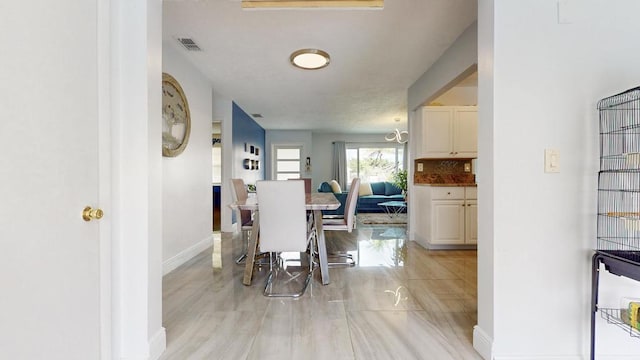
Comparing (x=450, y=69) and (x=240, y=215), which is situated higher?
(x=450, y=69)

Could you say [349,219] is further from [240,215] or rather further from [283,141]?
[283,141]

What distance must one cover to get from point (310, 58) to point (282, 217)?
184 cm

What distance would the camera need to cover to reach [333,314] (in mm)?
2109

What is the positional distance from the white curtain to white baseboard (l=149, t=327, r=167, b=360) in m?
7.85

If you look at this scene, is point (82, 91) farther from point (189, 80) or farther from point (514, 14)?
point (189, 80)

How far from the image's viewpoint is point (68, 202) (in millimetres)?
1116

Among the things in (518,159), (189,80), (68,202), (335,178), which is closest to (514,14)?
(518,159)

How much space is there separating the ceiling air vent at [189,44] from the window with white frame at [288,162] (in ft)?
19.0

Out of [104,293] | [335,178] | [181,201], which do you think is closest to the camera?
[104,293]

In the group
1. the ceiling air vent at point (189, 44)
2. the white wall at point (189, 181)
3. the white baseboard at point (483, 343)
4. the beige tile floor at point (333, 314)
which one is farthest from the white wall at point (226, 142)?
the white baseboard at point (483, 343)

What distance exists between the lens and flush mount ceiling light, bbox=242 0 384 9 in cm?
207

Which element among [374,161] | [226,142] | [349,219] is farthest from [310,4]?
[374,161]

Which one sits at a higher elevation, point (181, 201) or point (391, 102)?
point (391, 102)

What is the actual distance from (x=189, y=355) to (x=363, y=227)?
14.5 feet
